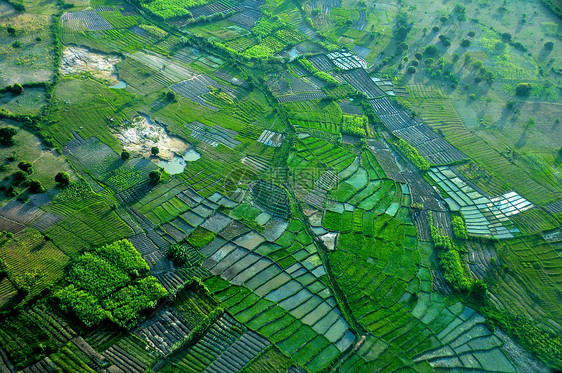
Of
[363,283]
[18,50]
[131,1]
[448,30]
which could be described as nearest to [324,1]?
[448,30]

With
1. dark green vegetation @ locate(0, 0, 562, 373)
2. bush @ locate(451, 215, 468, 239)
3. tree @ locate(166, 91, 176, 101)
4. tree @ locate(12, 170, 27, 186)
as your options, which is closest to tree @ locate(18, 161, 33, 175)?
tree @ locate(12, 170, 27, 186)

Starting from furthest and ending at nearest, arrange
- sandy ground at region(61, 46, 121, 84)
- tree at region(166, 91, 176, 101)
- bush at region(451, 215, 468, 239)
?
1. sandy ground at region(61, 46, 121, 84)
2. tree at region(166, 91, 176, 101)
3. bush at region(451, 215, 468, 239)

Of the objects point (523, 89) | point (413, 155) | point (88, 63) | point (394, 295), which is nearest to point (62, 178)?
point (88, 63)

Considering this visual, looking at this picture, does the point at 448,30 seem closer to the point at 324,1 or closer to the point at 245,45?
the point at 324,1

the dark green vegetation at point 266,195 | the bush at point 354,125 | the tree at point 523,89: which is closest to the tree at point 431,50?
the dark green vegetation at point 266,195

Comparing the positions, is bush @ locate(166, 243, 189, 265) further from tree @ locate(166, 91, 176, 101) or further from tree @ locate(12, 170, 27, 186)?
tree @ locate(166, 91, 176, 101)

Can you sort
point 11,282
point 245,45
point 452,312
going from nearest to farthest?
point 11,282
point 452,312
point 245,45

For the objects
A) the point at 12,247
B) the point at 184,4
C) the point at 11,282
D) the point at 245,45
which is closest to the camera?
the point at 11,282
